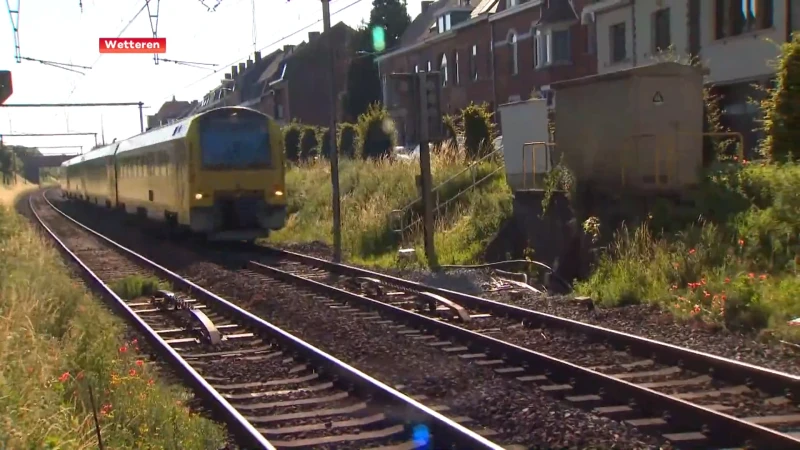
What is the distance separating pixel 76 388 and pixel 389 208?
15685 millimetres

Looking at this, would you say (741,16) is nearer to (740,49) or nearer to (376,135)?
(740,49)

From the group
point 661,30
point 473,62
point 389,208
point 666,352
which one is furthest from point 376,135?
point 666,352

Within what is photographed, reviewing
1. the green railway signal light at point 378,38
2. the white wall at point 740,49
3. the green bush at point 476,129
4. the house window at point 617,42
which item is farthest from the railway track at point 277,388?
the green railway signal light at point 378,38

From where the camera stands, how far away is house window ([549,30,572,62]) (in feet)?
123

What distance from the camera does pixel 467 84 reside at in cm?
4553

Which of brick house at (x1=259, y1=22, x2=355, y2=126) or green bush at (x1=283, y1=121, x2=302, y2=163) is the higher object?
brick house at (x1=259, y1=22, x2=355, y2=126)

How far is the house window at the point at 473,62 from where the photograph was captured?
44.8 metres

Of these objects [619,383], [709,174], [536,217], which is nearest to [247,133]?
[536,217]

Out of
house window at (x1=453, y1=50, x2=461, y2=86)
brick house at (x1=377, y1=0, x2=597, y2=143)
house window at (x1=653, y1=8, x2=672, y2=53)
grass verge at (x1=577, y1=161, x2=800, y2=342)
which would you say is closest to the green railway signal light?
brick house at (x1=377, y1=0, x2=597, y2=143)

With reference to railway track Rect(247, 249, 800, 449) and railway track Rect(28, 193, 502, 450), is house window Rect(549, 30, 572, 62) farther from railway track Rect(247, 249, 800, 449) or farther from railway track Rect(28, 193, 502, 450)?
railway track Rect(28, 193, 502, 450)

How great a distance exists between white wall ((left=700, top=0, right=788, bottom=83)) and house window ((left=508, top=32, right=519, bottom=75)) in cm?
1451

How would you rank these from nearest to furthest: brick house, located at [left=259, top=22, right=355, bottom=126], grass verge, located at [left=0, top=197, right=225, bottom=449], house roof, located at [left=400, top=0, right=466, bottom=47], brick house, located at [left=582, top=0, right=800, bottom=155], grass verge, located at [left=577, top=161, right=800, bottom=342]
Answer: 1. grass verge, located at [left=0, top=197, right=225, bottom=449]
2. grass verge, located at [left=577, top=161, right=800, bottom=342]
3. brick house, located at [left=582, top=0, right=800, bottom=155]
4. house roof, located at [left=400, top=0, right=466, bottom=47]
5. brick house, located at [left=259, top=22, right=355, bottom=126]

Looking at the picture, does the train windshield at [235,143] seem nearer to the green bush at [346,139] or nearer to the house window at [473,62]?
the green bush at [346,139]

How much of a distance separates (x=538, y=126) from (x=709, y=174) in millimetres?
4909
